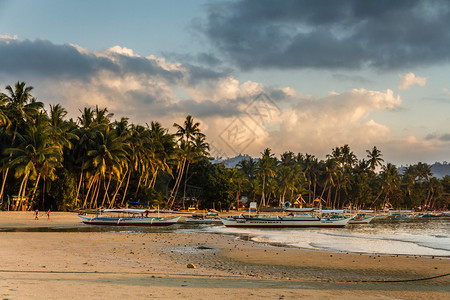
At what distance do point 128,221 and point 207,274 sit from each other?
36398mm

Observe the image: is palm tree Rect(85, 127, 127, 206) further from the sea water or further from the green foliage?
the sea water

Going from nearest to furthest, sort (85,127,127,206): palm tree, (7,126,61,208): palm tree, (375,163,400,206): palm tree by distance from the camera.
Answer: (7,126,61,208): palm tree → (85,127,127,206): palm tree → (375,163,400,206): palm tree

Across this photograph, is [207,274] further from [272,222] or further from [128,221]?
[272,222]

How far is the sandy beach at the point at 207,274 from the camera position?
11.7m

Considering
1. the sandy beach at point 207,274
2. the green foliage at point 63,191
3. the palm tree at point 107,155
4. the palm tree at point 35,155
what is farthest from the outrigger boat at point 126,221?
the sandy beach at point 207,274

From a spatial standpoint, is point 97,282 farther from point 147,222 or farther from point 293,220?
point 293,220

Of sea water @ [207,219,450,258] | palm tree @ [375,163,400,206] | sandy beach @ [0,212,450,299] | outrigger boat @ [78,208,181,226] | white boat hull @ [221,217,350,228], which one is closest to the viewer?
sandy beach @ [0,212,450,299]

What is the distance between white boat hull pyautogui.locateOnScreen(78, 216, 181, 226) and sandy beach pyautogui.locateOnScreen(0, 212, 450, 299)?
962 inches

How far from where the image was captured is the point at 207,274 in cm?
1645

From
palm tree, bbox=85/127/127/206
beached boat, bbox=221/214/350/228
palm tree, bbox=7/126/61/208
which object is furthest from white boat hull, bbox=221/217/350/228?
→ palm tree, bbox=7/126/61/208

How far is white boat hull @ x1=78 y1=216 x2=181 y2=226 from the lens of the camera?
165ft

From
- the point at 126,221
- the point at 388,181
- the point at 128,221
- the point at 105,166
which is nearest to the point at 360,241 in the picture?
the point at 128,221

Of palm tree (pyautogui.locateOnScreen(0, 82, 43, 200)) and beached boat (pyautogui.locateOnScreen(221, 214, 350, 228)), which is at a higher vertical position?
palm tree (pyautogui.locateOnScreen(0, 82, 43, 200))

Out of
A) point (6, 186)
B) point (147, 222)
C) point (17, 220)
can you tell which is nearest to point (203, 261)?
point (147, 222)
